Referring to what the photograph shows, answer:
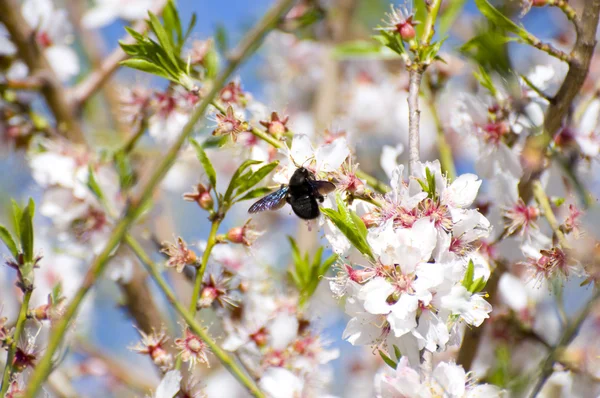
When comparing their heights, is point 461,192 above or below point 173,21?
below

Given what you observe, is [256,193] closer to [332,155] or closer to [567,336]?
[332,155]

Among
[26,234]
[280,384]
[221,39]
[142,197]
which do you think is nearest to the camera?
[142,197]

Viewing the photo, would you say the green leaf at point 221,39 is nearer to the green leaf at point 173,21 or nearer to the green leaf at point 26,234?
the green leaf at point 173,21

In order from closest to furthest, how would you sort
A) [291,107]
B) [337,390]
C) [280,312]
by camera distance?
[280,312] → [337,390] → [291,107]

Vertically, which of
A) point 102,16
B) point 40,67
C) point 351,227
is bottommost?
point 351,227

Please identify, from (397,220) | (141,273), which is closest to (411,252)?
(397,220)

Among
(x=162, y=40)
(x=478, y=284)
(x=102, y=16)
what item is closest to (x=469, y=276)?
(x=478, y=284)

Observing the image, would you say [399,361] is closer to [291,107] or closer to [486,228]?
[486,228]
